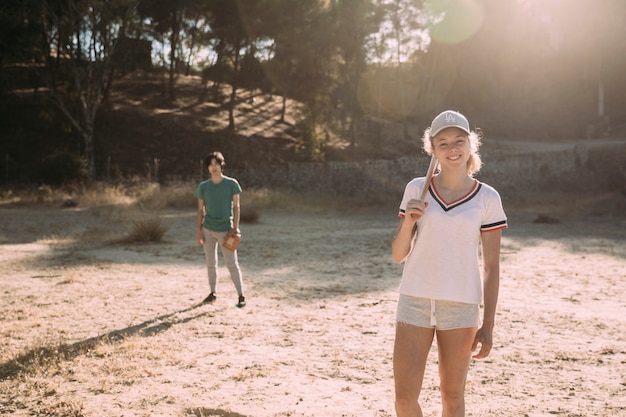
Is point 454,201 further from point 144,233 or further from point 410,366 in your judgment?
point 144,233

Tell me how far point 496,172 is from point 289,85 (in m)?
11.7

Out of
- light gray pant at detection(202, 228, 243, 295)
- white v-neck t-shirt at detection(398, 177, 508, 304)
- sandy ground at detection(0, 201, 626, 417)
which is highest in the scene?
white v-neck t-shirt at detection(398, 177, 508, 304)

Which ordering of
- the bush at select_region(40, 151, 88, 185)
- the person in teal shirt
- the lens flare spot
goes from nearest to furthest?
the person in teal shirt, the bush at select_region(40, 151, 88, 185), the lens flare spot

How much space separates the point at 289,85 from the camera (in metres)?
31.3

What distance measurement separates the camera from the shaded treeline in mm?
25078

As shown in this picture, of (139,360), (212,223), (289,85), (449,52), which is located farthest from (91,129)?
(449,52)

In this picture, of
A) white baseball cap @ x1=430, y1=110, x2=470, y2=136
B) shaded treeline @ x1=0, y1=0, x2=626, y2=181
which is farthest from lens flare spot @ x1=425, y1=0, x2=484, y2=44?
white baseball cap @ x1=430, y1=110, x2=470, y2=136

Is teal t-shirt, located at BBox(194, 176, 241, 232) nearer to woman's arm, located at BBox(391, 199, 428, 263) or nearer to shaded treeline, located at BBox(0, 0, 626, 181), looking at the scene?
woman's arm, located at BBox(391, 199, 428, 263)

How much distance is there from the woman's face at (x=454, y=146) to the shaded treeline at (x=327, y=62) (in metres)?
22.1

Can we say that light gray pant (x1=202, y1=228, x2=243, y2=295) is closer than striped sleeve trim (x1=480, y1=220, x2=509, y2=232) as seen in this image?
No

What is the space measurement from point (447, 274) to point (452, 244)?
0.14 metres

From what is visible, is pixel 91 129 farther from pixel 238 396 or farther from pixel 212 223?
pixel 238 396

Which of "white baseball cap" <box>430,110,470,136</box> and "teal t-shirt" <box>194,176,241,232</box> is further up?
"white baseball cap" <box>430,110,470,136</box>

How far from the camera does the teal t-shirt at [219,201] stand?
24.0 ft
